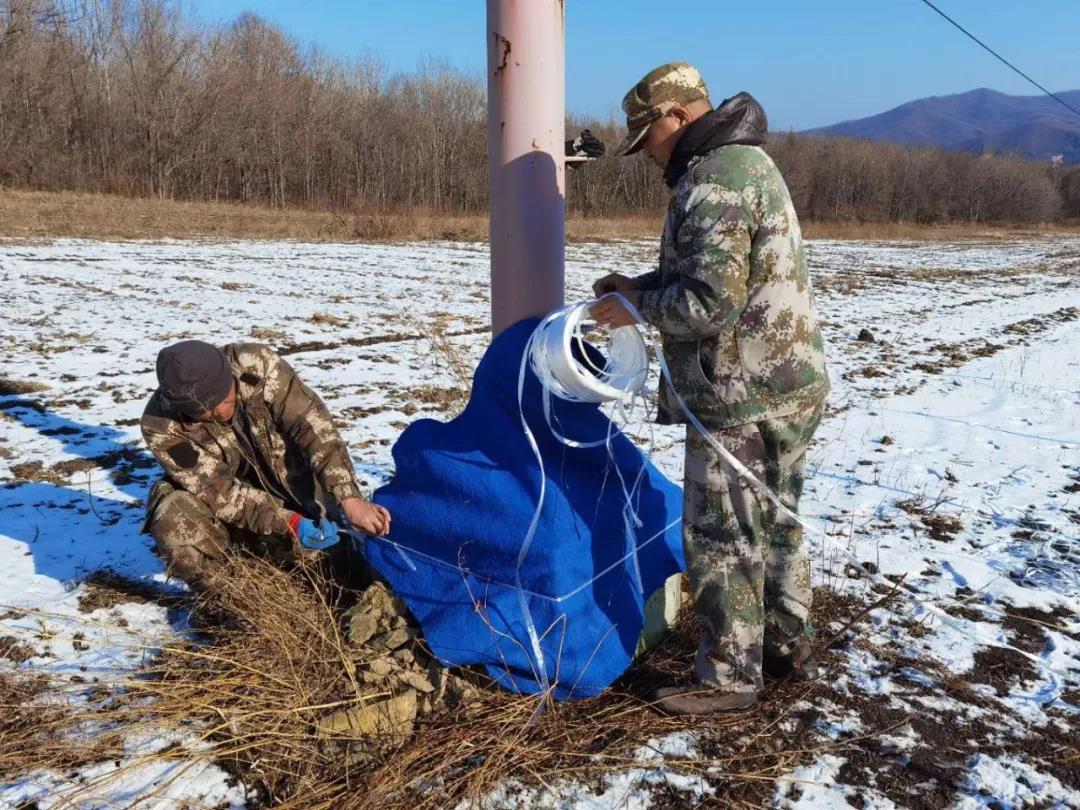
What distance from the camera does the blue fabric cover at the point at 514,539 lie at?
2379mm

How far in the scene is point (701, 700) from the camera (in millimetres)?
2379

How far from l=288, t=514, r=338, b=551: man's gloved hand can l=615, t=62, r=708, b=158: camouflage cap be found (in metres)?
1.79

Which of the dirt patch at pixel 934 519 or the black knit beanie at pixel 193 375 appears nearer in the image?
the black knit beanie at pixel 193 375

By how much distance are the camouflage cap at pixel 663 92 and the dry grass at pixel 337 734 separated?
5.63 ft

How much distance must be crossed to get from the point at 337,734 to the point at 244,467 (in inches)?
55.4

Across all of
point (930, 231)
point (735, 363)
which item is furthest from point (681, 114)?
point (930, 231)

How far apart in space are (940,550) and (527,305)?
2394 mm

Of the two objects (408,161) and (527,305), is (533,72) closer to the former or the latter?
(527,305)

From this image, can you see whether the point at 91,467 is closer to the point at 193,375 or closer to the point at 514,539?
the point at 193,375

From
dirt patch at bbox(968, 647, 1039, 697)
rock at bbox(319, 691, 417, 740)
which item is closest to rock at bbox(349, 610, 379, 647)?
rock at bbox(319, 691, 417, 740)

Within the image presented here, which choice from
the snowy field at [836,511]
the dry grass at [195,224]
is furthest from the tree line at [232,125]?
the snowy field at [836,511]

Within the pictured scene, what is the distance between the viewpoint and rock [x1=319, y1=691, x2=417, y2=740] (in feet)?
7.45

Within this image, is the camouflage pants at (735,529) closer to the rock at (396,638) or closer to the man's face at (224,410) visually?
the rock at (396,638)

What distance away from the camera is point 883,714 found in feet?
8.18
